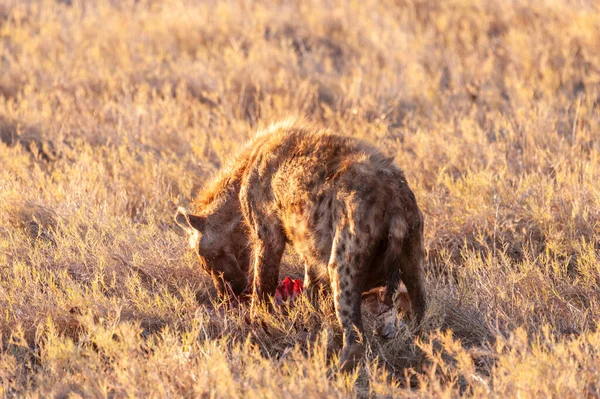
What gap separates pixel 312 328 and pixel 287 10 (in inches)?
322

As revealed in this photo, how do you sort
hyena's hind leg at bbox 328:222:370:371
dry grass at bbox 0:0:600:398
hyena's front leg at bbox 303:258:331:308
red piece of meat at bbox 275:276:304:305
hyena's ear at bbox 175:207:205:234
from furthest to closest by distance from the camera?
hyena's ear at bbox 175:207:205:234
red piece of meat at bbox 275:276:304:305
hyena's front leg at bbox 303:258:331:308
hyena's hind leg at bbox 328:222:370:371
dry grass at bbox 0:0:600:398

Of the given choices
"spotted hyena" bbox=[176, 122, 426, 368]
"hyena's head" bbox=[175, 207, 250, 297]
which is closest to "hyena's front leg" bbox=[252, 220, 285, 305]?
"spotted hyena" bbox=[176, 122, 426, 368]

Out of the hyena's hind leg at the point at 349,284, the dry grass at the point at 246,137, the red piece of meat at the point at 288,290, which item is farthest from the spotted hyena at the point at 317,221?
the dry grass at the point at 246,137

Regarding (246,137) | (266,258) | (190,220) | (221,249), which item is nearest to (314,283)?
(266,258)

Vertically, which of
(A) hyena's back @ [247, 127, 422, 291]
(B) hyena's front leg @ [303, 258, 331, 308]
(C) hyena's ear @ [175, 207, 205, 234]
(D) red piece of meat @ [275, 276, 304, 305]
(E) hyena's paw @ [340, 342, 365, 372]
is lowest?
(D) red piece of meat @ [275, 276, 304, 305]

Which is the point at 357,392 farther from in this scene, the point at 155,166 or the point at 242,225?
the point at 155,166

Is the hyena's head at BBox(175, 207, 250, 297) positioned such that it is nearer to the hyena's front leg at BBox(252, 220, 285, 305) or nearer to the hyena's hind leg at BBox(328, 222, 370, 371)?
the hyena's front leg at BBox(252, 220, 285, 305)

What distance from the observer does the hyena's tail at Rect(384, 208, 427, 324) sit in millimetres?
4758

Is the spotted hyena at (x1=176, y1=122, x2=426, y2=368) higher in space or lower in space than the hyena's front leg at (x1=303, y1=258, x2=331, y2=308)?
higher

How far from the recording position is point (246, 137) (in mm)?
8594

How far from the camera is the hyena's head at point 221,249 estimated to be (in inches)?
230

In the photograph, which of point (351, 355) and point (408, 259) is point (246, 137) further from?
point (351, 355)

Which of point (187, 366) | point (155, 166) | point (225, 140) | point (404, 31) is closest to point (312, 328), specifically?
Answer: point (187, 366)

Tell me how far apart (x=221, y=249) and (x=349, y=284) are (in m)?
1.36
